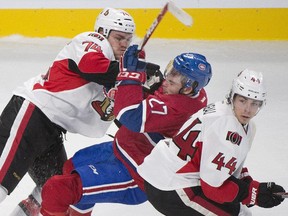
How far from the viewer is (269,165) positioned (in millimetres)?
3494

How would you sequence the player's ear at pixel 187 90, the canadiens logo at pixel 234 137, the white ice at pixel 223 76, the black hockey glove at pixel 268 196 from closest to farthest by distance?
the canadiens logo at pixel 234 137, the black hockey glove at pixel 268 196, the player's ear at pixel 187 90, the white ice at pixel 223 76

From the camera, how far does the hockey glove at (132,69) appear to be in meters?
2.26

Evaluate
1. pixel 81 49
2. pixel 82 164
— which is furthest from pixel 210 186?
pixel 81 49

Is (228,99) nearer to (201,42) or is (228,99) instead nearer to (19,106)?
(19,106)

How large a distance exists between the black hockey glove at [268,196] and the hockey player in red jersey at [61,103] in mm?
721

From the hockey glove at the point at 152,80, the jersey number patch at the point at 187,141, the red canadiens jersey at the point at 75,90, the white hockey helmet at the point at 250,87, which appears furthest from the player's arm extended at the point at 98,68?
the white hockey helmet at the point at 250,87

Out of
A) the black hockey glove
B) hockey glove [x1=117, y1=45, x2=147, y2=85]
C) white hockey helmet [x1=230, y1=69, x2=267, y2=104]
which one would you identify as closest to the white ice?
the black hockey glove

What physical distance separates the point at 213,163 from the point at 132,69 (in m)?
0.44

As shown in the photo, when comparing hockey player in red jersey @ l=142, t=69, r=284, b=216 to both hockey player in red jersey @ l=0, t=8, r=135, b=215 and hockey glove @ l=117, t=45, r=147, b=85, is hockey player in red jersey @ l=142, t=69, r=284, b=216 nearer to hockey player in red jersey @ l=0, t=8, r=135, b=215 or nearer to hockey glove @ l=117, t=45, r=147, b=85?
hockey glove @ l=117, t=45, r=147, b=85

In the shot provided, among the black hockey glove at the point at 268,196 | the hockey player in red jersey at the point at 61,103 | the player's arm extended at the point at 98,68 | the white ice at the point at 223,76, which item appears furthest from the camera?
the white ice at the point at 223,76

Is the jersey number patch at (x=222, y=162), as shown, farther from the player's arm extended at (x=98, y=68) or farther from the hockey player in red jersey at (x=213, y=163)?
the player's arm extended at (x=98, y=68)

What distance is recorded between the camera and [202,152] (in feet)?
6.97

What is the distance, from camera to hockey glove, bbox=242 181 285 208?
7.18ft

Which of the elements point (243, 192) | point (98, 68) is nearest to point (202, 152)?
point (243, 192)
